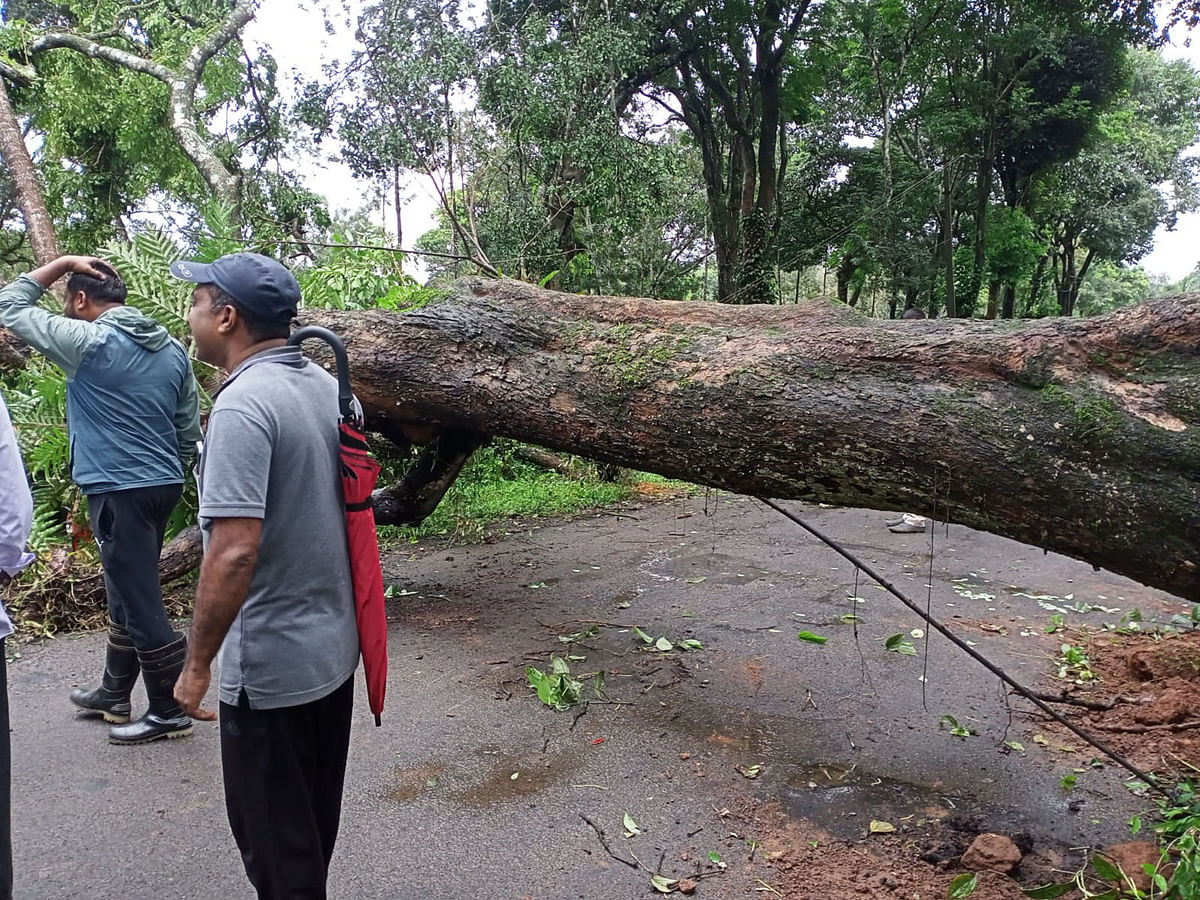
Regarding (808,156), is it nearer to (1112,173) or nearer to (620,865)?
(1112,173)

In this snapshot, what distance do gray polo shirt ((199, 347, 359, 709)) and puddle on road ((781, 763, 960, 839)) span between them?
185 cm

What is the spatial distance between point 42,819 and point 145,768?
394 millimetres

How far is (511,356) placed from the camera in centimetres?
412

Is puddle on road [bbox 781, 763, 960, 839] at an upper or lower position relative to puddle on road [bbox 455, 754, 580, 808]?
upper

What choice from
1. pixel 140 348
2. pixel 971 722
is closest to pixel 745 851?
pixel 971 722

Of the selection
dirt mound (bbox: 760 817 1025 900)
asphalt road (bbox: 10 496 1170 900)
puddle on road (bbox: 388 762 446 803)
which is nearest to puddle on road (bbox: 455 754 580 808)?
asphalt road (bbox: 10 496 1170 900)

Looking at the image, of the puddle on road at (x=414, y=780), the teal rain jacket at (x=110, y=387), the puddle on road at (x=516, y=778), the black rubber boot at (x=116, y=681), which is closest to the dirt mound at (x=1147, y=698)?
the puddle on road at (x=516, y=778)

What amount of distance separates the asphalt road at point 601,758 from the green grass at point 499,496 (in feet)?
6.61

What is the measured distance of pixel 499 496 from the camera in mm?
9227

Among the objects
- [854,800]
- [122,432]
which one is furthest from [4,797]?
[854,800]

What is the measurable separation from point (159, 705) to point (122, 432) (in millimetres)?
1184

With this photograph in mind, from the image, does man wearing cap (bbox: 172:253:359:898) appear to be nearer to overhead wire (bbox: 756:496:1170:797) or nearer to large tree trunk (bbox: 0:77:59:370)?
overhead wire (bbox: 756:496:1170:797)

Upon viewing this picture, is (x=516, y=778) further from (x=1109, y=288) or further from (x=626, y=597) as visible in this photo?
(x=1109, y=288)

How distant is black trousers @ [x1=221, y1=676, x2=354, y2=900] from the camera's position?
1.85m
